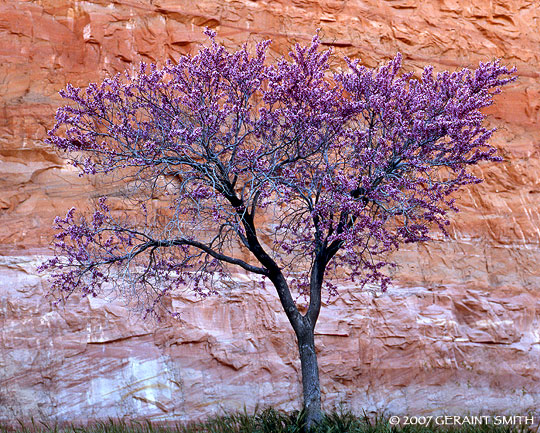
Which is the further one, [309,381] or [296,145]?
[296,145]

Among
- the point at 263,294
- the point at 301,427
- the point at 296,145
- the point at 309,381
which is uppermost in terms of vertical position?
the point at 296,145

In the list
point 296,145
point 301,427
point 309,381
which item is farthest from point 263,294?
point 296,145

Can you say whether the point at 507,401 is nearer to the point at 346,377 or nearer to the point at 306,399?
the point at 346,377

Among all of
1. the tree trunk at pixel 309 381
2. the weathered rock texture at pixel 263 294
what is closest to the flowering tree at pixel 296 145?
the tree trunk at pixel 309 381

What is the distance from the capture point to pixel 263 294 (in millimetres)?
11211

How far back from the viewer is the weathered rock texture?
10.1m

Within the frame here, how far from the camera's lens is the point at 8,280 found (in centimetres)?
1038

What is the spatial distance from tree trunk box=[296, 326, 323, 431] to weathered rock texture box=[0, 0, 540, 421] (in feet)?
11.5

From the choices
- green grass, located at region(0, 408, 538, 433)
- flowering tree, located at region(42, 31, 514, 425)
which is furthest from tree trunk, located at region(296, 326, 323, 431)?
green grass, located at region(0, 408, 538, 433)

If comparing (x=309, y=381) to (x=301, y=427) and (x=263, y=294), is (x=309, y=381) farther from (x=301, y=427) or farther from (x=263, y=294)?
(x=263, y=294)

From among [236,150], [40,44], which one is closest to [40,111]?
[40,44]

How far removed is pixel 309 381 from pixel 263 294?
411cm

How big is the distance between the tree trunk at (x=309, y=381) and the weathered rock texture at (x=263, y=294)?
11.5 ft

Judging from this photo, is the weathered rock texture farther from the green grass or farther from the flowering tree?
the flowering tree
